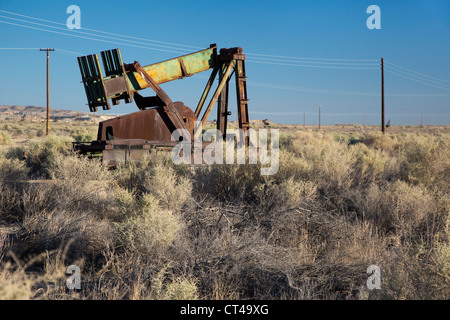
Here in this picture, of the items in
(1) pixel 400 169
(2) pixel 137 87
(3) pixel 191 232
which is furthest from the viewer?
(2) pixel 137 87

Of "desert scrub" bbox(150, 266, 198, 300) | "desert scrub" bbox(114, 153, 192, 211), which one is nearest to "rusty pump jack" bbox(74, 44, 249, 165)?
"desert scrub" bbox(114, 153, 192, 211)

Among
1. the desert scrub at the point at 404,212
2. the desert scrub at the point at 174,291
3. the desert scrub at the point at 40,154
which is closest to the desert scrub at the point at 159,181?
the desert scrub at the point at 174,291

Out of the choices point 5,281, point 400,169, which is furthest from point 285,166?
point 5,281

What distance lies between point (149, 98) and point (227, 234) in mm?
6913

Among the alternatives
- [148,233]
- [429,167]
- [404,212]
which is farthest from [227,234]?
[429,167]

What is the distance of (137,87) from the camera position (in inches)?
400

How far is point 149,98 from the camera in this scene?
10859mm

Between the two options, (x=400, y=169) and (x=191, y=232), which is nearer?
(x=191, y=232)

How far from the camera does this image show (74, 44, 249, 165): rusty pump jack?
950 centimetres

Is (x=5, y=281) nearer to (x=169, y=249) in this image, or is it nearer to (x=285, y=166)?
(x=169, y=249)

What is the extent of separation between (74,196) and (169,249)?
2.76 meters

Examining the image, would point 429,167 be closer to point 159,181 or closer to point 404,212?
point 404,212
